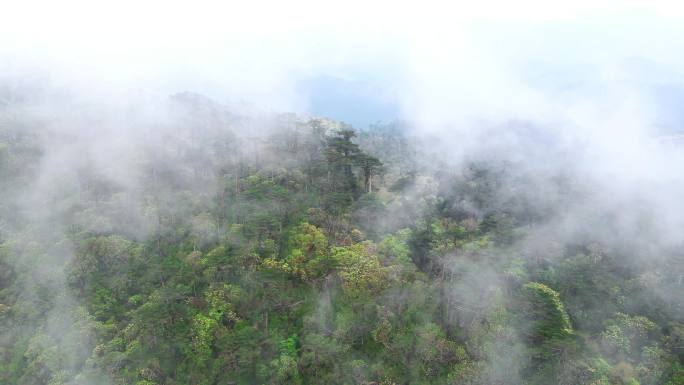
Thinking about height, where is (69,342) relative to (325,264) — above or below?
below

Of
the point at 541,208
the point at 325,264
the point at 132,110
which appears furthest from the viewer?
the point at 132,110

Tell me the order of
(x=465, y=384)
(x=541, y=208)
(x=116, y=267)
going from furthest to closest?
(x=541, y=208) < (x=116, y=267) < (x=465, y=384)

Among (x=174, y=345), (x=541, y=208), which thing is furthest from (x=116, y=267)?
(x=541, y=208)

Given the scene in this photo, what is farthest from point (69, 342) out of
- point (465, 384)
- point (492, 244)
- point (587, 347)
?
point (587, 347)

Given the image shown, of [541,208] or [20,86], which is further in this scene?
[20,86]

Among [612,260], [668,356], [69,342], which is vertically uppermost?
[612,260]

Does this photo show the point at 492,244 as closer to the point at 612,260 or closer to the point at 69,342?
the point at 612,260

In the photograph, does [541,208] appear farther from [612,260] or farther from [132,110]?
[132,110]
